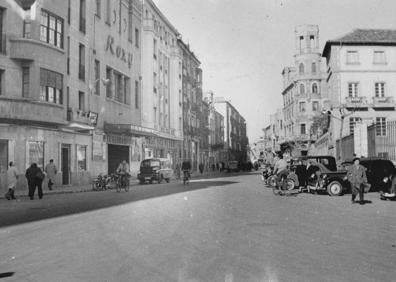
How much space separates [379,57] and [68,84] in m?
36.3

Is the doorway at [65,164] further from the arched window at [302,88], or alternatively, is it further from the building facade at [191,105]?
the arched window at [302,88]

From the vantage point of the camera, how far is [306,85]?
87.3 meters

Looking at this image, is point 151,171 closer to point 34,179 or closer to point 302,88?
point 34,179

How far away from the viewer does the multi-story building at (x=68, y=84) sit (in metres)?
25.3

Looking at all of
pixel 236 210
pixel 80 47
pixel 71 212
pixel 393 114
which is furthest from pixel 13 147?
pixel 393 114

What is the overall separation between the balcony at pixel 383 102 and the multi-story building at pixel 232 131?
5207cm

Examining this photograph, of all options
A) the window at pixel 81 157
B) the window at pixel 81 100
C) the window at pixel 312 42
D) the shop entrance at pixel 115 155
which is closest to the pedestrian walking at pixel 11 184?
the window at pixel 81 157

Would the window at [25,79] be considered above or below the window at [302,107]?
below

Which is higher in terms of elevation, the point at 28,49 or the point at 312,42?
the point at 312,42

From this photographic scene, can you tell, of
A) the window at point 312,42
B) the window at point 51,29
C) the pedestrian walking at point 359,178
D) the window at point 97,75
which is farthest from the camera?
the window at point 312,42

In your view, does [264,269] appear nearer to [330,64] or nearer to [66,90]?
[66,90]

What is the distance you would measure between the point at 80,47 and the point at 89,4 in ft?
12.4

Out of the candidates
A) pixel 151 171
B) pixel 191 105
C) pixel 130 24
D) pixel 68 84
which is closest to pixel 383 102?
pixel 130 24

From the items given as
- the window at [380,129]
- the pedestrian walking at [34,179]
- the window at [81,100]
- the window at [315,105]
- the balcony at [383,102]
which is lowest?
the pedestrian walking at [34,179]
